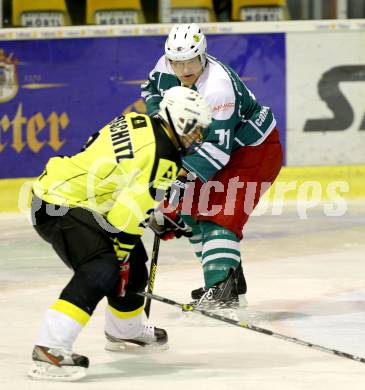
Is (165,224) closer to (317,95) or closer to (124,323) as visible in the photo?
(124,323)

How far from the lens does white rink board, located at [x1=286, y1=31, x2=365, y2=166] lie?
811cm

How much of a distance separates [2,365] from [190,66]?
58.2 inches

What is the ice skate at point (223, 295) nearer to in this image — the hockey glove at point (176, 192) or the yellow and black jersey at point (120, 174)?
the hockey glove at point (176, 192)

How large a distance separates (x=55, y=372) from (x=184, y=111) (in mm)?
932

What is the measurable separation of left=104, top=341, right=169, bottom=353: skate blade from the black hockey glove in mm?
501

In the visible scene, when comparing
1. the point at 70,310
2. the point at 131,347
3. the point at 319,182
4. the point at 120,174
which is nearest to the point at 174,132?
the point at 120,174

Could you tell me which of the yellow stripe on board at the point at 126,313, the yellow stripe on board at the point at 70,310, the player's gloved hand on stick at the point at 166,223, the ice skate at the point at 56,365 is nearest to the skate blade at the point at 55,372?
the ice skate at the point at 56,365

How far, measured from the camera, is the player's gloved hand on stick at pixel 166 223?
4809 mm

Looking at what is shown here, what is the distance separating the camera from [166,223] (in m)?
4.83

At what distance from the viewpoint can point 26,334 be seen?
15.4 ft

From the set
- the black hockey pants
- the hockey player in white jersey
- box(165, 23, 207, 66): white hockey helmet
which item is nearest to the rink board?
the hockey player in white jersey

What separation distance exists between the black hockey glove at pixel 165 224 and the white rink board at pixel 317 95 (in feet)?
10.8

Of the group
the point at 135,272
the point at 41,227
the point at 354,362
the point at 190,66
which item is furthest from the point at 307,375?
the point at 190,66

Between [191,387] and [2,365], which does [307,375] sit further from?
[2,365]
